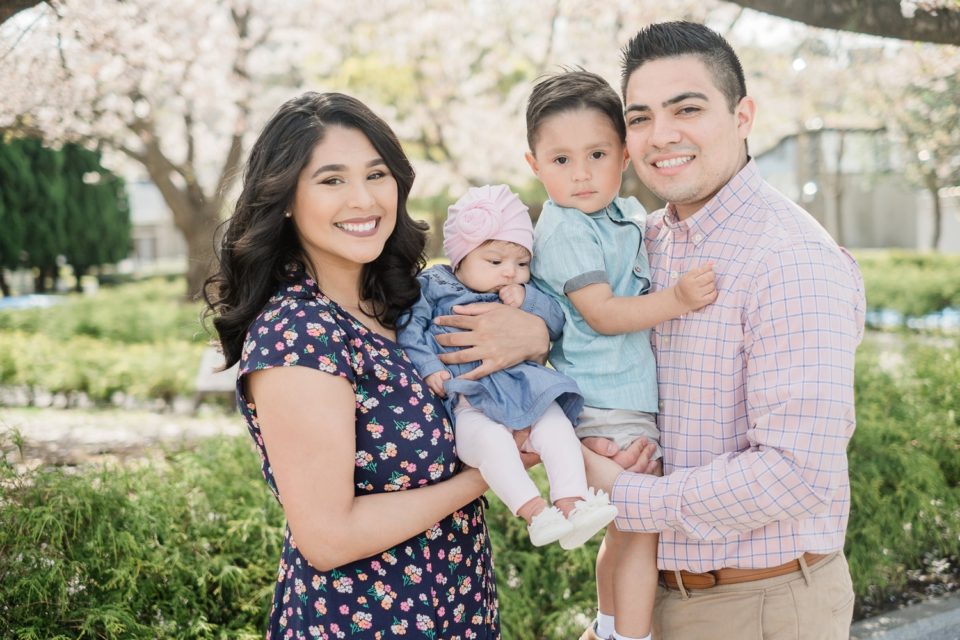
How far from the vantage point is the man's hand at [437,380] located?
224 centimetres

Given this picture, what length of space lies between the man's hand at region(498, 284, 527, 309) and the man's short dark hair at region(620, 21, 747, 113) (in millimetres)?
707

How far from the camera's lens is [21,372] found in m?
11.0

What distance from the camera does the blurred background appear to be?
3373 mm

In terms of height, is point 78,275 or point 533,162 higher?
point 533,162

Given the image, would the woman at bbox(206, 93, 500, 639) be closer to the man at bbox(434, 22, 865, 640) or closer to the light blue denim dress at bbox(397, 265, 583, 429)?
the light blue denim dress at bbox(397, 265, 583, 429)

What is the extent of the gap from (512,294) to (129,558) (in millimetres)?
1861

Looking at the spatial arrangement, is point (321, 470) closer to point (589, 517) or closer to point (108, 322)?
point (589, 517)

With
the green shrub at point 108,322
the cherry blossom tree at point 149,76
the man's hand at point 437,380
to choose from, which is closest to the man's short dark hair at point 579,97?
the man's hand at point 437,380

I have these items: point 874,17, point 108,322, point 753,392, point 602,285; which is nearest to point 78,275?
point 108,322

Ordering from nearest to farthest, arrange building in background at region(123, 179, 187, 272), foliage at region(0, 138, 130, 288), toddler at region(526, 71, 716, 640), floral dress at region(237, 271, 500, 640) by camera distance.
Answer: floral dress at region(237, 271, 500, 640)
toddler at region(526, 71, 716, 640)
foliage at region(0, 138, 130, 288)
building in background at region(123, 179, 187, 272)

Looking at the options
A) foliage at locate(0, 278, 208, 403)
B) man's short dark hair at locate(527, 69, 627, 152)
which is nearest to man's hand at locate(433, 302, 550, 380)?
man's short dark hair at locate(527, 69, 627, 152)

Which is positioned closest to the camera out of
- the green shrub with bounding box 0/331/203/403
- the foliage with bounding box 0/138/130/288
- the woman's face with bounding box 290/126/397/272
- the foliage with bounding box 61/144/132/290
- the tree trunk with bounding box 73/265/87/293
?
the woman's face with bounding box 290/126/397/272

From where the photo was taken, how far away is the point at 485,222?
8.30 feet

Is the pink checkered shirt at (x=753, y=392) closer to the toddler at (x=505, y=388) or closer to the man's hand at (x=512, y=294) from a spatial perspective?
the toddler at (x=505, y=388)
